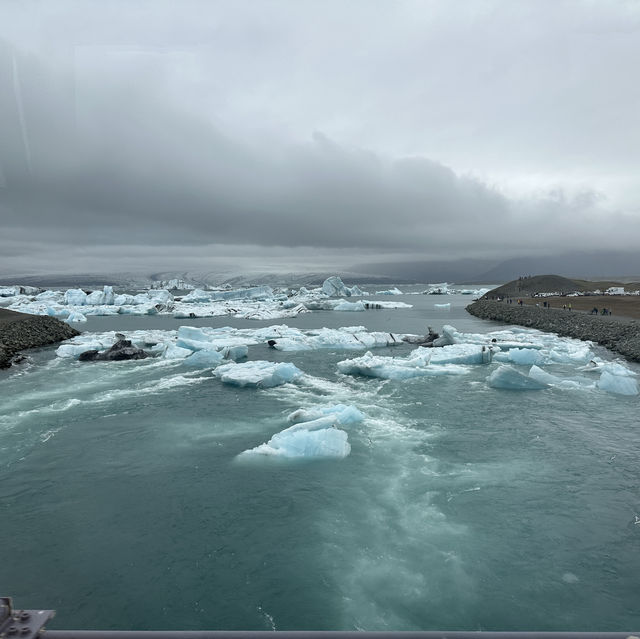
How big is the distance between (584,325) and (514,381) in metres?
21.0

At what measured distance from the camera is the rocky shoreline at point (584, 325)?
1025 inches

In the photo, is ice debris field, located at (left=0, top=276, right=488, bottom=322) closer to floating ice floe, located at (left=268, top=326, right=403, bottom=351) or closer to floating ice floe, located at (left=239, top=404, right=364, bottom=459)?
floating ice floe, located at (left=268, top=326, right=403, bottom=351)

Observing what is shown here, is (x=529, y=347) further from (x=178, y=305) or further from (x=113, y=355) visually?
(x=178, y=305)

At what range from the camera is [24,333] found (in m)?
30.3

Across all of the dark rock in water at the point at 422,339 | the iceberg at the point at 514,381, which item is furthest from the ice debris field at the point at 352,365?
the dark rock in water at the point at 422,339

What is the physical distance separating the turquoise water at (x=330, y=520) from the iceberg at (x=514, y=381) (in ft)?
7.68

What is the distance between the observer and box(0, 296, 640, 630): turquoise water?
18.8 ft

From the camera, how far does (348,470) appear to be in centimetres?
980

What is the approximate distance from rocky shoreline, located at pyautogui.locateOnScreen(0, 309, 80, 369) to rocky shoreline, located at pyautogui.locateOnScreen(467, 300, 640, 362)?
34.3 meters

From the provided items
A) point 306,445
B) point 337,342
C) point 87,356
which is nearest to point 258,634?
point 306,445

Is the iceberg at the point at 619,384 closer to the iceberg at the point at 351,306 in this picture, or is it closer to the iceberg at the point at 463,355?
the iceberg at the point at 463,355

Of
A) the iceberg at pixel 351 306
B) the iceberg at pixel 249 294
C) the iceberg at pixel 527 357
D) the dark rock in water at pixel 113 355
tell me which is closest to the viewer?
the iceberg at pixel 527 357

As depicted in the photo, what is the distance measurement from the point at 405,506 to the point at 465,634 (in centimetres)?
654

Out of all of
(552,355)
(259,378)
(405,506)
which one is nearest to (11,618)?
(405,506)
